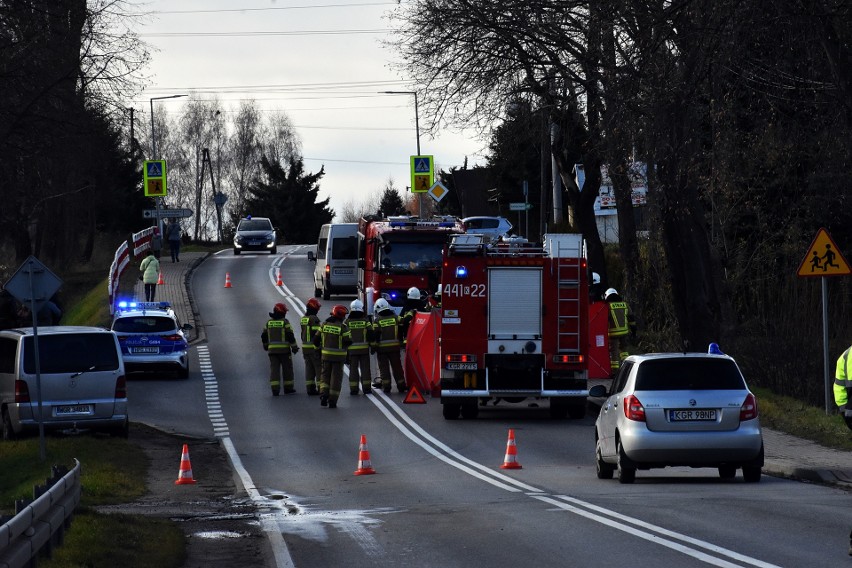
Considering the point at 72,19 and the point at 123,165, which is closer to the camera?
the point at 72,19

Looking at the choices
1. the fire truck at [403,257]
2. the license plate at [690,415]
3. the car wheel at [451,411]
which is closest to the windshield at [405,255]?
the fire truck at [403,257]

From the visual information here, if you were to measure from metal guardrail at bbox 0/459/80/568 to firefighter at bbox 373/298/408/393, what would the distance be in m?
14.9

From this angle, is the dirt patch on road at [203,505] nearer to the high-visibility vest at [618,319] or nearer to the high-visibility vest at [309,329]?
the high-visibility vest at [309,329]

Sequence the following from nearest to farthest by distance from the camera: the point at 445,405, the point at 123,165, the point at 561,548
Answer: the point at 561,548 → the point at 445,405 → the point at 123,165

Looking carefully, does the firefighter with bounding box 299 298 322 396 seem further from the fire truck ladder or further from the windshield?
the windshield

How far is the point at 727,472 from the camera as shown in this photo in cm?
1636

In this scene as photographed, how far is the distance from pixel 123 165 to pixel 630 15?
6144cm

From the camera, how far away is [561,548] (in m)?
10.9

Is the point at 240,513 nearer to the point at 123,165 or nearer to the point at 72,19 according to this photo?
the point at 72,19

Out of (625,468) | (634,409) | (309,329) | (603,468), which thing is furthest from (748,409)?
(309,329)

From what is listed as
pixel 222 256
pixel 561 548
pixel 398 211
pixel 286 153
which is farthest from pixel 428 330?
pixel 286 153

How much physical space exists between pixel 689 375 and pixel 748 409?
0.73m

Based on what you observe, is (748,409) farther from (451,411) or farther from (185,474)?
(451,411)

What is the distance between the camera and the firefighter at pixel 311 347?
89.8ft
